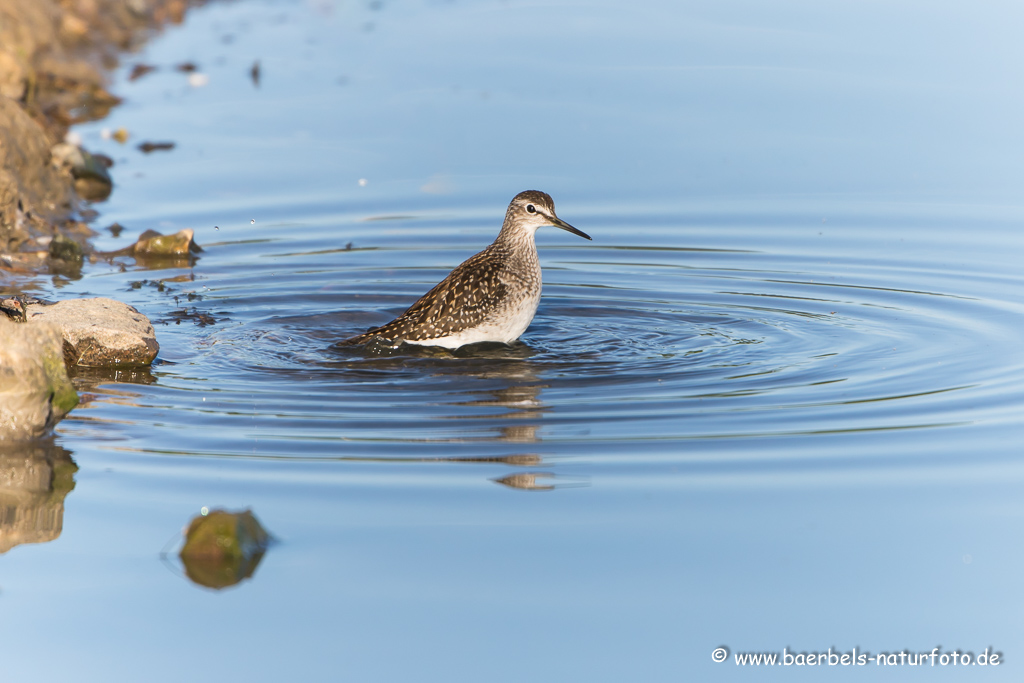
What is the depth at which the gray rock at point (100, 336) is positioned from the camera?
31.4 ft

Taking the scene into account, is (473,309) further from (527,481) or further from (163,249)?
(163,249)

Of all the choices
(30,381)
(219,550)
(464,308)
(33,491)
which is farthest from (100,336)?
(219,550)

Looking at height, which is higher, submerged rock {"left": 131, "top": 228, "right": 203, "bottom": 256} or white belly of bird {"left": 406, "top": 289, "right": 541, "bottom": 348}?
submerged rock {"left": 131, "top": 228, "right": 203, "bottom": 256}

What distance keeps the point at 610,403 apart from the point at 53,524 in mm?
3692

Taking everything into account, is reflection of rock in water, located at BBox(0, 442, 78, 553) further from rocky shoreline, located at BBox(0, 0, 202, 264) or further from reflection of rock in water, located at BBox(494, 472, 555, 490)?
rocky shoreline, located at BBox(0, 0, 202, 264)

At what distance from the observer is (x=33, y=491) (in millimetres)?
7234

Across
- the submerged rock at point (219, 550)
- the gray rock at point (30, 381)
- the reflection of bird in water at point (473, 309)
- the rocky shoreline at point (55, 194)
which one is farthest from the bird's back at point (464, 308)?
the submerged rock at point (219, 550)

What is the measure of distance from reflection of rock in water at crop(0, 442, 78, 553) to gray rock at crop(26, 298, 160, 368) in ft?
5.90

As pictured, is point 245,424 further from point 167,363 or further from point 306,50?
point 306,50

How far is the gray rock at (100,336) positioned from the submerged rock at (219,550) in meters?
3.67

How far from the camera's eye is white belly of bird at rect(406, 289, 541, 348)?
34.3 feet

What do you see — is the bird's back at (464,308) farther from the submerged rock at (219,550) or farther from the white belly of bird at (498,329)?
the submerged rock at (219,550)

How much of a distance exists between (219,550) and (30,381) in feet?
7.08

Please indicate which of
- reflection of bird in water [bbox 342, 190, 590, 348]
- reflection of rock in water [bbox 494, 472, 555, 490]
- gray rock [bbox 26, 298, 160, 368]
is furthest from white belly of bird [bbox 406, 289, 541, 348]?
reflection of rock in water [bbox 494, 472, 555, 490]
